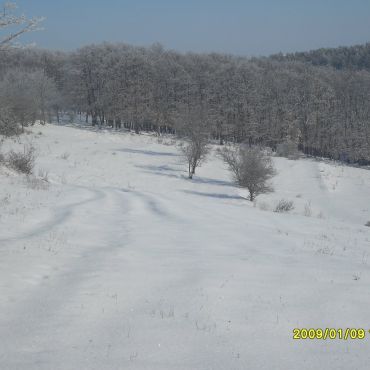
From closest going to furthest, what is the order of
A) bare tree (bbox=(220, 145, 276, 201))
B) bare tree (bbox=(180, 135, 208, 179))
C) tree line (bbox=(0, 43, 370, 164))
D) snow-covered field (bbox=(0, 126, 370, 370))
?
snow-covered field (bbox=(0, 126, 370, 370)) < bare tree (bbox=(220, 145, 276, 201)) < bare tree (bbox=(180, 135, 208, 179)) < tree line (bbox=(0, 43, 370, 164))

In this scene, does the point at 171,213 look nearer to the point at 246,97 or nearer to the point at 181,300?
the point at 181,300

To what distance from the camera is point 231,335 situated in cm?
421

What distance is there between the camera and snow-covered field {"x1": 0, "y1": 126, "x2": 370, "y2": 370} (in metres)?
3.82

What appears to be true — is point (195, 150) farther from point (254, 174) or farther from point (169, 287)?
point (169, 287)
